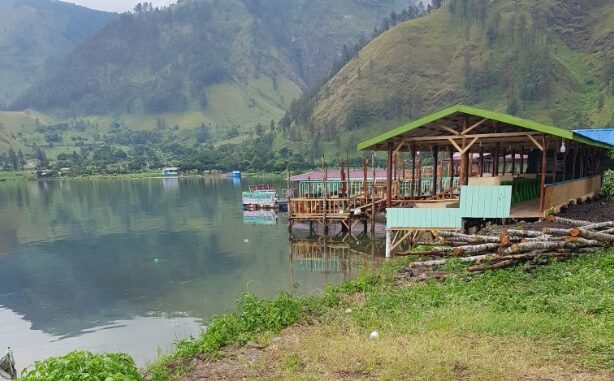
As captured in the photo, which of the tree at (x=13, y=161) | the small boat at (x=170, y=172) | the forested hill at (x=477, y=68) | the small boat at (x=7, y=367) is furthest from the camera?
the tree at (x=13, y=161)

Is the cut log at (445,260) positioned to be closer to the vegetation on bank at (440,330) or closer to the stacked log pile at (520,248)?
the stacked log pile at (520,248)

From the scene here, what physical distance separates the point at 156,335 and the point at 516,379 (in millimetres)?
13213

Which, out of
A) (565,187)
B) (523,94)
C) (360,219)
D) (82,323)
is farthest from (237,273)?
(523,94)

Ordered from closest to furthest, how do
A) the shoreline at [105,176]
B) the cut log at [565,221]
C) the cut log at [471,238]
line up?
the cut log at [471,238] < the cut log at [565,221] < the shoreline at [105,176]

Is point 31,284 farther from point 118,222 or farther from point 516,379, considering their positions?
point 516,379

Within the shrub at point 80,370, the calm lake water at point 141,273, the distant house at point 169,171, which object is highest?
the shrub at point 80,370

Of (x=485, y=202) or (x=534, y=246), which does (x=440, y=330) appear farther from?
(x=485, y=202)

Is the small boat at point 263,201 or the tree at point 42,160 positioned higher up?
the tree at point 42,160

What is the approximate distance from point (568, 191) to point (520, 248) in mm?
10386

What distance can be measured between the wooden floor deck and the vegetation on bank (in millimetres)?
5629

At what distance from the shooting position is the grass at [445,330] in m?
6.66

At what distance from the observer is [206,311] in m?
18.3

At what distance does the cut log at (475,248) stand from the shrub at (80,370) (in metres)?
9.09

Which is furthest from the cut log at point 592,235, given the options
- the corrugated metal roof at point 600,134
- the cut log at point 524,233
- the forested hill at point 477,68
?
the forested hill at point 477,68
